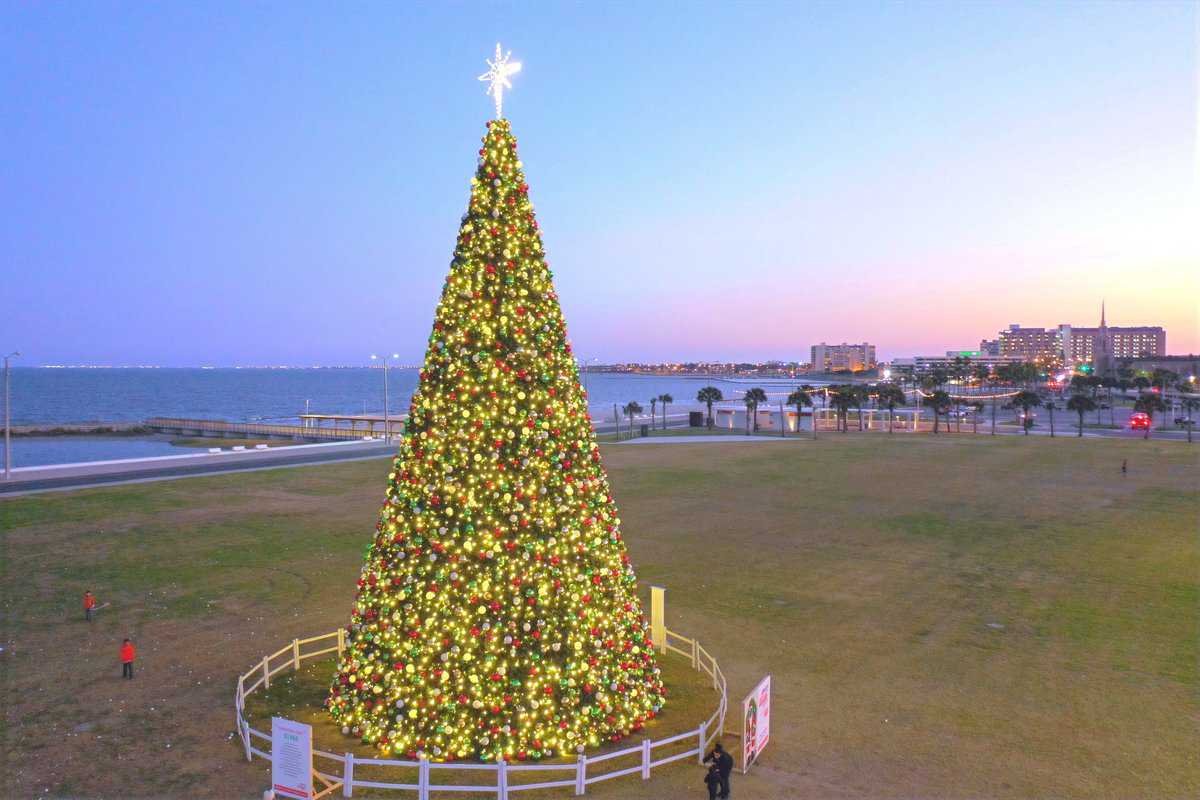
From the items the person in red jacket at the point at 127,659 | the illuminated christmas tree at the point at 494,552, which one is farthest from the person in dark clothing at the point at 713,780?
the person in red jacket at the point at 127,659

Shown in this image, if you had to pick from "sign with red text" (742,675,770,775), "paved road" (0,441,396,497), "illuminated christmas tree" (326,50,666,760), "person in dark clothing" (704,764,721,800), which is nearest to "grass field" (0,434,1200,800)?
"sign with red text" (742,675,770,775)

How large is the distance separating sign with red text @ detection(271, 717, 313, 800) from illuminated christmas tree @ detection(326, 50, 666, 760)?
4.13 ft

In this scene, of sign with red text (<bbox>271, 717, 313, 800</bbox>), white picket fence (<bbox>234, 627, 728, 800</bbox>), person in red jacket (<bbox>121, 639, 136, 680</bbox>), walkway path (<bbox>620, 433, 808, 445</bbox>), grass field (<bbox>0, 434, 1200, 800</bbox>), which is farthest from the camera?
walkway path (<bbox>620, 433, 808, 445</bbox>)

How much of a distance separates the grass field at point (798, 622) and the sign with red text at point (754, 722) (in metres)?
0.30

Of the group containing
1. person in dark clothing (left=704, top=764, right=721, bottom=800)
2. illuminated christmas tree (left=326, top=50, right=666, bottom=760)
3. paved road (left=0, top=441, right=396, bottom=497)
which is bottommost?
person in dark clothing (left=704, top=764, right=721, bottom=800)

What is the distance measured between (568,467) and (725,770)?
175 inches

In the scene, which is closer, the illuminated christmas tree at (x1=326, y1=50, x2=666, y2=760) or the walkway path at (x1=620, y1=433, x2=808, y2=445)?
the illuminated christmas tree at (x1=326, y1=50, x2=666, y2=760)

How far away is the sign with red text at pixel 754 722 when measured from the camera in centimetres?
1030

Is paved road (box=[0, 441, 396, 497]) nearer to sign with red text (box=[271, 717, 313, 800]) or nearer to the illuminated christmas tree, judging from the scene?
sign with red text (box=[271, 717, 313, 800])

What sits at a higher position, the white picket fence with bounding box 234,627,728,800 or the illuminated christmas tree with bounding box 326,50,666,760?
the illuminated christmas tree with bounding box 326,50,666,760

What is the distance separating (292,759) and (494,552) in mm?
3577

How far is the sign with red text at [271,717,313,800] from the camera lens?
9359 mm

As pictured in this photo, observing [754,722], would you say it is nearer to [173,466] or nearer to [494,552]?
[494,552]

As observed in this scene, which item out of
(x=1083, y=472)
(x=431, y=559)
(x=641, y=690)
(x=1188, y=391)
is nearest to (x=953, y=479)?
(x=1083, y=472)
